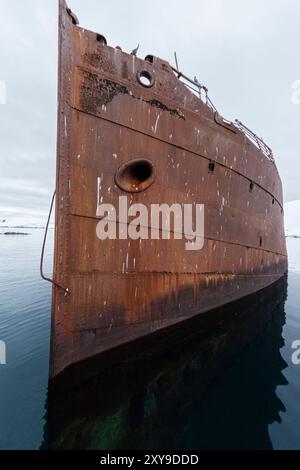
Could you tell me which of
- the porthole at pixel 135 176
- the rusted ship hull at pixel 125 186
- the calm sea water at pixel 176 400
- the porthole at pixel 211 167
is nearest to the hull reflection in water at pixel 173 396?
the calm sea water at pixel 176 400

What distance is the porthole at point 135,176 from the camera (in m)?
4.08

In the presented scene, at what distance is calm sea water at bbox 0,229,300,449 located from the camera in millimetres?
3076

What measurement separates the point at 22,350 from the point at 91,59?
582cm

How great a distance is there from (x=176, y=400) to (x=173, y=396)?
0.28 ft

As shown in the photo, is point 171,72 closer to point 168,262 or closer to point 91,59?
point 91,59

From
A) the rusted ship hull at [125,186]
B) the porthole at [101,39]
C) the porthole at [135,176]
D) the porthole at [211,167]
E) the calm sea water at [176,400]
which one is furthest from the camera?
the porthole at [211,167]

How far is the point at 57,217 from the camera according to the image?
3.71m

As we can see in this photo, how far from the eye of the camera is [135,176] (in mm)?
4348

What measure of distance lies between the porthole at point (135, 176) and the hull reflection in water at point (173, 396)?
2.98 meters

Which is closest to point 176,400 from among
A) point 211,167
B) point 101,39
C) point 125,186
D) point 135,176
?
point 125,186

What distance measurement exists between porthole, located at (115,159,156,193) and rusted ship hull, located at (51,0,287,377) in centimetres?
2

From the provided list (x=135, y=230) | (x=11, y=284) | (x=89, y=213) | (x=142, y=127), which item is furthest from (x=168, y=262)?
(x=11, y=284)

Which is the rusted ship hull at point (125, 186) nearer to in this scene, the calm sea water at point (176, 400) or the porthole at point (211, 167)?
the porthole at point (211, 167)

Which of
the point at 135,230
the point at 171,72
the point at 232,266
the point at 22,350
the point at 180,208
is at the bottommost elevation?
the point at 22,350
